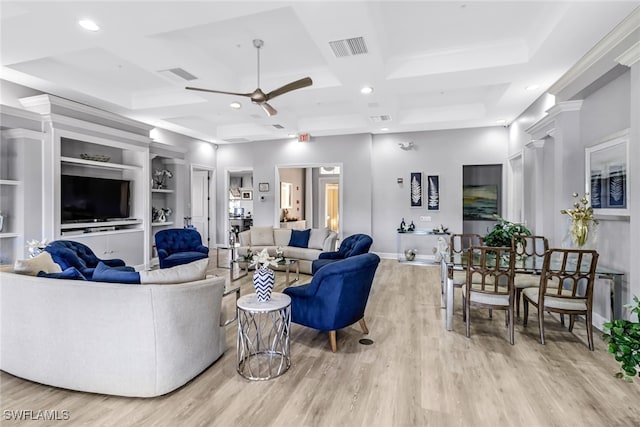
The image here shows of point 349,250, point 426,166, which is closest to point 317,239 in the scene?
point 349,250

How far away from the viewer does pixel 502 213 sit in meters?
7.21

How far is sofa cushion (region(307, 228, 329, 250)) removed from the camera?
638 centimetres

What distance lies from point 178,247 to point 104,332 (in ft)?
12.4

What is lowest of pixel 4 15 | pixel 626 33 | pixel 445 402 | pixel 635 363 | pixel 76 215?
pixel 445 402

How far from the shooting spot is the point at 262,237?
22.3 ft

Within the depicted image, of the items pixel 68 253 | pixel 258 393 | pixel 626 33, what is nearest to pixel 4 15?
pixel 68 253

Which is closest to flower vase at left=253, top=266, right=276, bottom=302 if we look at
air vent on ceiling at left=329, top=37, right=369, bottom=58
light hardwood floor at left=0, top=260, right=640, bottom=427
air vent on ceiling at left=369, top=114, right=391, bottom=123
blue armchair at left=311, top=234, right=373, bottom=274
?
light hardwood floor at left=0, top=260, right=640, bottom=427

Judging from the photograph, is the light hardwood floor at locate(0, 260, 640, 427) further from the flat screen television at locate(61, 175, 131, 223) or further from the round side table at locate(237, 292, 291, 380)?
→ the flat screen television at locate(61, 175, 131, 223)

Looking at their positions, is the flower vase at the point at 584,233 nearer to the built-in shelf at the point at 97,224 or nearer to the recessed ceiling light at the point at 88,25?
the recessed ceiling light at the point at 88,25

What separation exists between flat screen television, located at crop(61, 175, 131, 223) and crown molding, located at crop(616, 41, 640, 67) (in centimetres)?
706

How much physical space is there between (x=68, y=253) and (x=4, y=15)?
2305 mm

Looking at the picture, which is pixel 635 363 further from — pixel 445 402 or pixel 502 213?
pixel 502 213

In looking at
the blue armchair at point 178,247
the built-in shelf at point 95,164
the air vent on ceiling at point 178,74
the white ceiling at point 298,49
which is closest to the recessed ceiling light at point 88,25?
the white ceiling at point 298,49

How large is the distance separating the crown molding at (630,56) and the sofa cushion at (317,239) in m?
4.68
